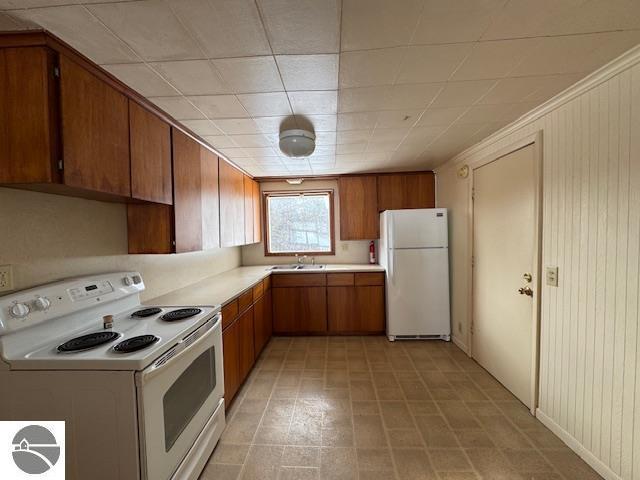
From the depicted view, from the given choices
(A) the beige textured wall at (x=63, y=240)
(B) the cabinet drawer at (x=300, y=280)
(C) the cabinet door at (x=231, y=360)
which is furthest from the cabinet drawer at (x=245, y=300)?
(B) the cabinet drawer at (x=300, y=280)

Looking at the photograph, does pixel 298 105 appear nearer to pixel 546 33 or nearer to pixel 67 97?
pixel 67 97

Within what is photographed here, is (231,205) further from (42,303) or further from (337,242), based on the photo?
(42,303)

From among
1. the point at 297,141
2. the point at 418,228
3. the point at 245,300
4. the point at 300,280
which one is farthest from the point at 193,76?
the point at 418,228

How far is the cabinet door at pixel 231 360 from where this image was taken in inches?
82.6

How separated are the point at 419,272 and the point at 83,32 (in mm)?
3347

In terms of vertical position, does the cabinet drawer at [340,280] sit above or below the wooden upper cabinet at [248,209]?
below

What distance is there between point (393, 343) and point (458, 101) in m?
2.68

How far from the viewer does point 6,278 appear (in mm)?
1244

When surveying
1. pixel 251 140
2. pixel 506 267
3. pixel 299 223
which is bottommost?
pixel 506 267

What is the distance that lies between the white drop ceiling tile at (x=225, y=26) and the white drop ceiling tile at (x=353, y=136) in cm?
113

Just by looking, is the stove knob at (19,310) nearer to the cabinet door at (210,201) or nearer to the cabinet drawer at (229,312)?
the cabinet drawer at (229,312)

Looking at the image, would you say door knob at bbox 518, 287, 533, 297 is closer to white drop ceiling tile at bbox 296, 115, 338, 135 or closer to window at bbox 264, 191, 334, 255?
white drop ceiling tile at bbox 296, 115, 338, 135

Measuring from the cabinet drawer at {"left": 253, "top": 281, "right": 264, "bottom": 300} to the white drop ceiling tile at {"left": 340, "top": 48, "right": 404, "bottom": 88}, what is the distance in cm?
214

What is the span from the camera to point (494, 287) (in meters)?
2.49
